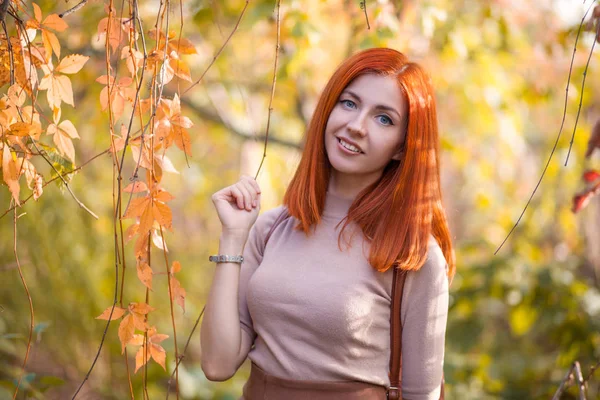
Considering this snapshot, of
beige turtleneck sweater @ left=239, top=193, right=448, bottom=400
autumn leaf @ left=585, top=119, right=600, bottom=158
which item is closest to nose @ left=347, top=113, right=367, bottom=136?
beige turtleneck sweater @ left=239, top=193, right=448, bottom=400

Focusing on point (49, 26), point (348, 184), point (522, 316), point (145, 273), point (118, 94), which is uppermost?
point (49, 26)

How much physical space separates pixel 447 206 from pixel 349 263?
244cm

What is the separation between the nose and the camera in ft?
4.83

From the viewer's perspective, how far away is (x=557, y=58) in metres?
4.08

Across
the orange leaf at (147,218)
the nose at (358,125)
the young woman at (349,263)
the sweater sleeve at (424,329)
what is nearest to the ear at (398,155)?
the young woman at (349,263)

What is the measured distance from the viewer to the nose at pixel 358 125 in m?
1.47

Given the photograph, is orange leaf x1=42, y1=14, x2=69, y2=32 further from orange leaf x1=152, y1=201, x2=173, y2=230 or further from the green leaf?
the green leaf

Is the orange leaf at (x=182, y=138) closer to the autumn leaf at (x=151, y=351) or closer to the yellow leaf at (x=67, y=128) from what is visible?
the yellow leaf at (x=67, y=128)

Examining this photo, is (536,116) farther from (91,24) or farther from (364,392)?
(364,392)

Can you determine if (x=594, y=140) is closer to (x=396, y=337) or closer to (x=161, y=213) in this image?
(x=396, y=337)

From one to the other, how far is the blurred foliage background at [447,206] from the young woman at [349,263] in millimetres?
781

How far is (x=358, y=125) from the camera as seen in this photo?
1476 millimetres

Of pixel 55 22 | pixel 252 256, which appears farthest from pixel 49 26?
pixel 252 256

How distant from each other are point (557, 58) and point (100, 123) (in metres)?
2.87
